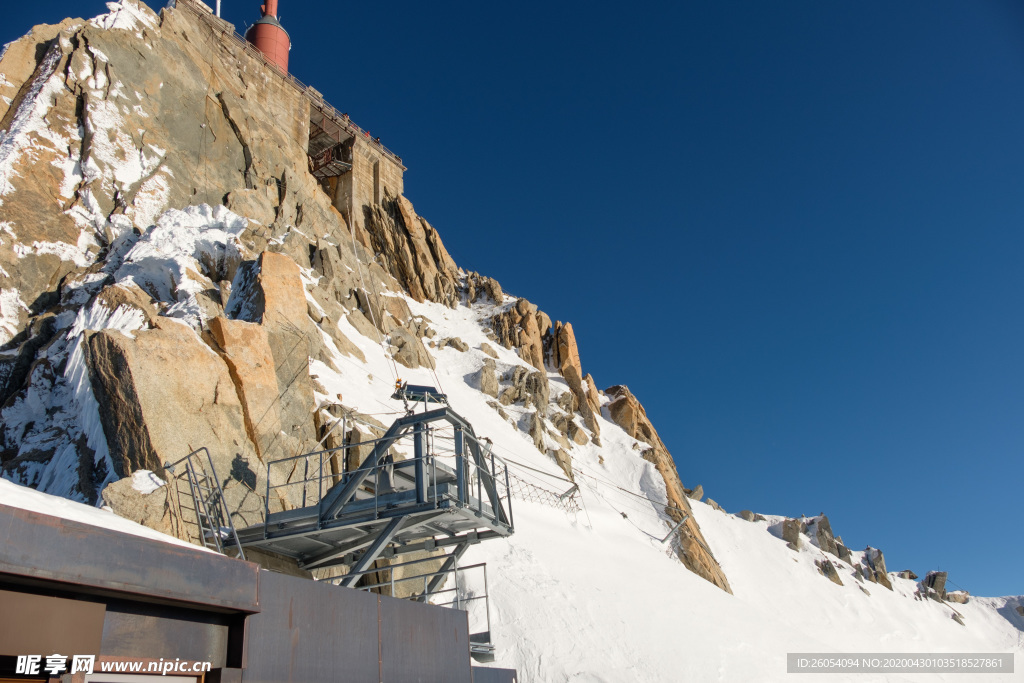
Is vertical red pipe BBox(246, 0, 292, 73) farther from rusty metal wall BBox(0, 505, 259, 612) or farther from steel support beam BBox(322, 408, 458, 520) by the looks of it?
rusty metal wall BBox(0, 505, 259, 612)

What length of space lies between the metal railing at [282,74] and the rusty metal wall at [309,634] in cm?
3566

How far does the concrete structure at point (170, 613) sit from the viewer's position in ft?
19.0

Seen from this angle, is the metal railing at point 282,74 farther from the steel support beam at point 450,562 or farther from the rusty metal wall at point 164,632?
the rusty metal wall at point 164,632

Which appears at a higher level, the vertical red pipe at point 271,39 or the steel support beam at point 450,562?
the vertical red pipe at point 271,39

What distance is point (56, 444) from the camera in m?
15.5

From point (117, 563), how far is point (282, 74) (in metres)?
38.1

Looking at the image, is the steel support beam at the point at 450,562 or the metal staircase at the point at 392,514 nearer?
the metal staircase at the point at 392,514

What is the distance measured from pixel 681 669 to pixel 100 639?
13352 millimetres

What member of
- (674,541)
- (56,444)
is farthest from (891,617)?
(56,444)

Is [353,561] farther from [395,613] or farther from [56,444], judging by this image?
[56,444]

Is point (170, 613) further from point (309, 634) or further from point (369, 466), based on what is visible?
point (369, 466)

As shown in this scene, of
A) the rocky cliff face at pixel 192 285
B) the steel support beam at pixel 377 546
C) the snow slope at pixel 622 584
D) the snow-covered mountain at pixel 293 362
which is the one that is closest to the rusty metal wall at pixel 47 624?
the snow-covered mountain at pixel 293 362

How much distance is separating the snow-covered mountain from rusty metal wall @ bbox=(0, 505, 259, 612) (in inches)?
69.6

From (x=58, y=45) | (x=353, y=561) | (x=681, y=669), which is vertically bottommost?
(x=681, y=669)
